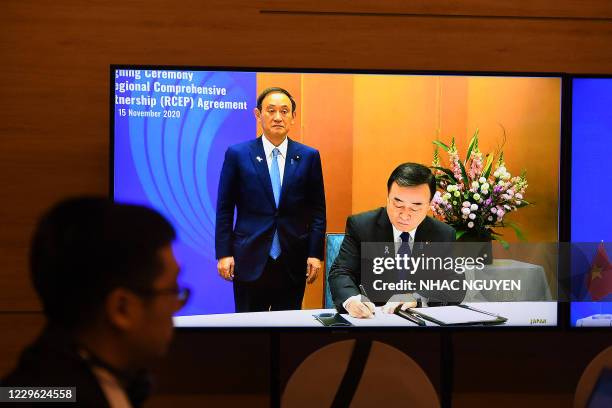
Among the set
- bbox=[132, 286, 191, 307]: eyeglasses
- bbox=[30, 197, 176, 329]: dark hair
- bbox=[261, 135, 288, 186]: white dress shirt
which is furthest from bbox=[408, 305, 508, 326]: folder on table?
bbox=[30, 197, 176, 329]: dark hair

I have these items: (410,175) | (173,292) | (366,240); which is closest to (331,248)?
(366,240)

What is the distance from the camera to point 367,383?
2.64 m

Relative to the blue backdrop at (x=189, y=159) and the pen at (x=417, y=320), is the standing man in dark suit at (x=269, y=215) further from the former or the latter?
the pen at (x=417, y=320)

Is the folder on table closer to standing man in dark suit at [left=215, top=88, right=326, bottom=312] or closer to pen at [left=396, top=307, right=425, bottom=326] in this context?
pen at [left=396, top=307, right=425, bottom=326]

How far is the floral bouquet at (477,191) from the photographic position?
309cm

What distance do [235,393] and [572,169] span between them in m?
2.17

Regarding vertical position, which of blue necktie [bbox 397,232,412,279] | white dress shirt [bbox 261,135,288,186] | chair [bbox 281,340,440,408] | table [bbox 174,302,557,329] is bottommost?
chair [bbox 281,340,440,408]

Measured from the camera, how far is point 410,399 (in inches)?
103

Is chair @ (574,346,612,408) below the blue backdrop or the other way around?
below

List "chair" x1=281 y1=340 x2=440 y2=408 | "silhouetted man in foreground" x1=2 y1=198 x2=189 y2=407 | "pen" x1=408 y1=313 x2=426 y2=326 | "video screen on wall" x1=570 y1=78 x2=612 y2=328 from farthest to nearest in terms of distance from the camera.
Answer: "video screen on wall" x1=570 y1=78 x2=612 y2=328 < "pen" x1=408 y1=313 x2=426 y2=326 < "chair" x1=281 y1=340 x2=440 y2=408 < "silhouetted man in foreground" x1=2 y1=198 x2=189 y2=407

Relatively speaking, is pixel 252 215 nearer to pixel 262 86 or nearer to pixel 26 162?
pixel 262 86

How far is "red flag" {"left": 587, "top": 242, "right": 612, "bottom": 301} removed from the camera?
10.3 feet

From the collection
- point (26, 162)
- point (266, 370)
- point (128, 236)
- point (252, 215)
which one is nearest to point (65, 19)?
point (26, 162)

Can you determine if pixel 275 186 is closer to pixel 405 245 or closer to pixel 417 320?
pixel 405 245
